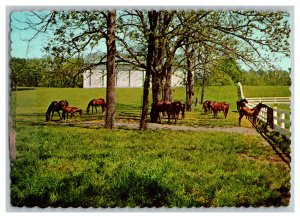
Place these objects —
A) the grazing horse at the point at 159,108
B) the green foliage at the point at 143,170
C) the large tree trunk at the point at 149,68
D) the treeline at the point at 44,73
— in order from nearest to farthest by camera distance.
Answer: the green foliage at the point at 143,170 < the treeline at the point at 44,73 < the large tree trunk at the point at 149,68 < the grazing horse at the point at 159,108

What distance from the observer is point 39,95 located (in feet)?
21.4

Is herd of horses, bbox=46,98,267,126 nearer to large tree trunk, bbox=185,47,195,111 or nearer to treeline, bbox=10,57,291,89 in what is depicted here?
large tree trunk, bbox=185,47,195,111

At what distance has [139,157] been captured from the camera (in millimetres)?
6426

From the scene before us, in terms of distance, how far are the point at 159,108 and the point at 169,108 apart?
0.42 ft

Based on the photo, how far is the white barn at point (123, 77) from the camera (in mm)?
6621

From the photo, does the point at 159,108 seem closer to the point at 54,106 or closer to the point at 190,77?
the point at 190,77

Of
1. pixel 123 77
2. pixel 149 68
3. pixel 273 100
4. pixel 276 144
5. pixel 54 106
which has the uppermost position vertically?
pixel 149 68

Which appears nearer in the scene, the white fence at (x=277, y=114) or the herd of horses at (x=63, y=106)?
the white fence at (x=277, y=114)

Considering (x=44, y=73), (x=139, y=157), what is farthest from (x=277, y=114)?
(x=44, y=73)

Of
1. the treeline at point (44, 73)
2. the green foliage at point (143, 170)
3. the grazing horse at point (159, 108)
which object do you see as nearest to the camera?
the green foliage at point (143, 170)

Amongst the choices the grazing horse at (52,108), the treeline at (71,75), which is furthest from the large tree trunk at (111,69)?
the grazing horse at (52,108)

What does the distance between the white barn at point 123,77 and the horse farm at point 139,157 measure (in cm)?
8

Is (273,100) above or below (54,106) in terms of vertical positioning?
above

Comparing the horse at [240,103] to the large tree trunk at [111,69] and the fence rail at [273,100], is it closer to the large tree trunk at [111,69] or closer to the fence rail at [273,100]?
the fence rail at [273,100]
